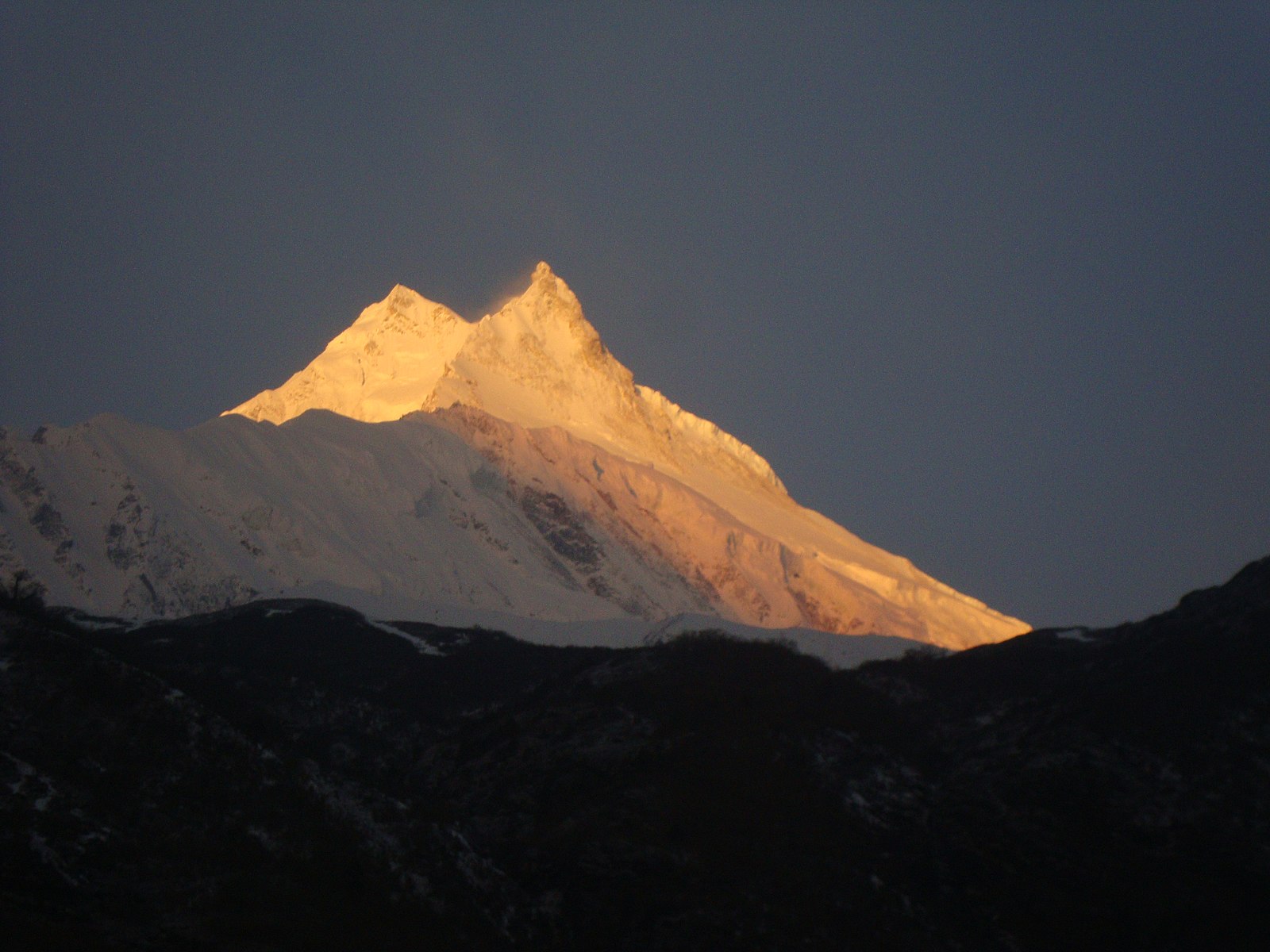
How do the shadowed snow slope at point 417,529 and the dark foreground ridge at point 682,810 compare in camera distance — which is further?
the shadowed snow slope at point 417,529

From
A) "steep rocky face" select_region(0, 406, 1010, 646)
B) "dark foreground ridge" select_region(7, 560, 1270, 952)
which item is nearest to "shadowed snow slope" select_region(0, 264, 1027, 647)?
"steep rocky face" select_region(0, 406, 1010, 646)

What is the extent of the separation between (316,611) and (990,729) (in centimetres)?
5427

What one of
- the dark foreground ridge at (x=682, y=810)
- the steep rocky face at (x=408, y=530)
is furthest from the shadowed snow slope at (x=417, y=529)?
the dark foreground ridge at (x=682, y=810)

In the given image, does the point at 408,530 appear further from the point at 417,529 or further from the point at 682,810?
the point at 682,810

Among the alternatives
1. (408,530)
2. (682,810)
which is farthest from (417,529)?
(682,810)

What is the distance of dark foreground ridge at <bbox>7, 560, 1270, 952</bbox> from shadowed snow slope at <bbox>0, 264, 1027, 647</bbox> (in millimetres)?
65995

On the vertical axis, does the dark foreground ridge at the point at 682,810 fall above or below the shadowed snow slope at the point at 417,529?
below

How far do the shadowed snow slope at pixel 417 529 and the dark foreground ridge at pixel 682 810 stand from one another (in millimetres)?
65995

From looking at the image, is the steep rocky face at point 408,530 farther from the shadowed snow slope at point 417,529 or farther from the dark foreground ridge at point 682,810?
the dark foreground ridge at point 682,810

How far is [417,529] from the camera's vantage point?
152 metres

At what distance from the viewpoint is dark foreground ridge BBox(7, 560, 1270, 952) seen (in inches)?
1500

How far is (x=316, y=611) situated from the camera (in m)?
96.2

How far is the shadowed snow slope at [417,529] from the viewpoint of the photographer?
12375 cm

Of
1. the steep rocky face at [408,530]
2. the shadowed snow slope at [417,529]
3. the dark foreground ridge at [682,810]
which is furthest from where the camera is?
the shadowed snow slope at [417,529]
